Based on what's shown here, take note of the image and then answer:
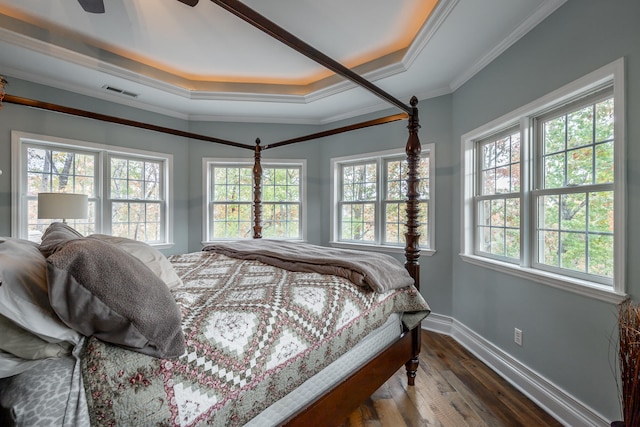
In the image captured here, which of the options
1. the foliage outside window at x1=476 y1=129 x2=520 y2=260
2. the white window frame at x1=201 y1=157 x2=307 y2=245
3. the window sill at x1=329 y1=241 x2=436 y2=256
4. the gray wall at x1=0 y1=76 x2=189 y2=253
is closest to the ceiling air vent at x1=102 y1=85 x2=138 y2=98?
the gray wall at x1=0 y1=76 x2=189 y2=253

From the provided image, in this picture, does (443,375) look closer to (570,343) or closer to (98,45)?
(570,343)

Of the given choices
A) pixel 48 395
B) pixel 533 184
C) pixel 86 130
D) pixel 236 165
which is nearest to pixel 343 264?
pixel 48 395

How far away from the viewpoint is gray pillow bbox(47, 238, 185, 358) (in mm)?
739

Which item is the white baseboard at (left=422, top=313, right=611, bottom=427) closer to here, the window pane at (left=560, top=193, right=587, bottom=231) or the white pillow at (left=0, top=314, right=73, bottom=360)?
the window pane at (left=560, top=193, right=587, bottom=231)

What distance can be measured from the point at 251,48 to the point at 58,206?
2.35 m

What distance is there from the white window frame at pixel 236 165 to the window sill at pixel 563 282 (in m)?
2.45

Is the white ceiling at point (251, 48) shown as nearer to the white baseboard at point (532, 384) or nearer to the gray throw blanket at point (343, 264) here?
the gray throw blanket at point (343, 264)

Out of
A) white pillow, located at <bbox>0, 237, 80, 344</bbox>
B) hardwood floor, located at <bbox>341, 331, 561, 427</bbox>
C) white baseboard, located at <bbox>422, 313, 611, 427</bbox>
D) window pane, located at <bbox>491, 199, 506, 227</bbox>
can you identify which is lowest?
hardwood floor, located at <bbox>341, 331, 561, 427</bbox>

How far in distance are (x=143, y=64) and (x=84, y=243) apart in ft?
10.5

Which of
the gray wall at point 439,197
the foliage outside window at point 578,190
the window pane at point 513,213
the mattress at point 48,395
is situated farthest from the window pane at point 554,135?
the mattress at point 48,395

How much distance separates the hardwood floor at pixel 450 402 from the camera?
1800 millimetres

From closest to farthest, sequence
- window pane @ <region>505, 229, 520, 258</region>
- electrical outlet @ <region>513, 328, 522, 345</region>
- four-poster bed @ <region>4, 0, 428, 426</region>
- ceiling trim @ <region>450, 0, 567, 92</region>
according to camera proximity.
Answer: four-poster bed @ <region>4, 0, 428, 426</region> → ceiling trim @ <region>450, 0, 567, 92</region> → electrical outlet @ <region>513, 328, 522, 345</region> → window pane @ <region>505, 229, 520, 258</region>

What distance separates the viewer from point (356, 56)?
3.08 m

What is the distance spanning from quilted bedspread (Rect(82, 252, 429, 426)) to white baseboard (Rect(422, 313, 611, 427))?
1209 millimetres
